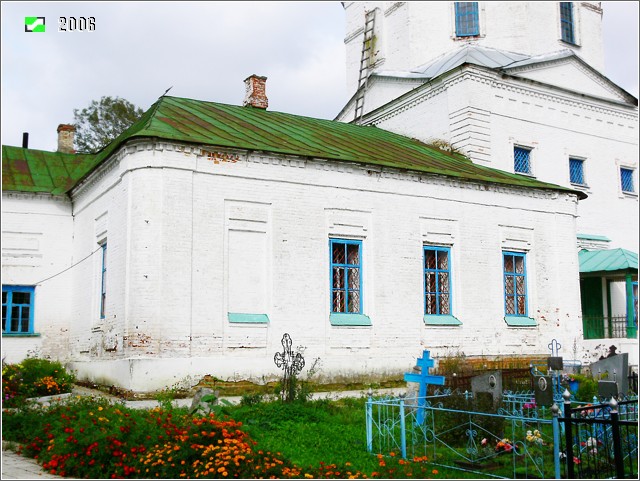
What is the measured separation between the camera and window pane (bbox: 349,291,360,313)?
50.1ft

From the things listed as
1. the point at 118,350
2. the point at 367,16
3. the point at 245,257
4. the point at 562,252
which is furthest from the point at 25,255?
the point at 367,16

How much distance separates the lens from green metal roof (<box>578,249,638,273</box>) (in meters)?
20.5

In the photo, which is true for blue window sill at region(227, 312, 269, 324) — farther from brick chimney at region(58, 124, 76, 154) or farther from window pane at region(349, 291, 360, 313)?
brick chimney at region(58, 124, 76, 154)

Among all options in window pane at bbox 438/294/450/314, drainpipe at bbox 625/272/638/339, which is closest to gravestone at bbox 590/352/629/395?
window pane at bbox 438/294/450/314

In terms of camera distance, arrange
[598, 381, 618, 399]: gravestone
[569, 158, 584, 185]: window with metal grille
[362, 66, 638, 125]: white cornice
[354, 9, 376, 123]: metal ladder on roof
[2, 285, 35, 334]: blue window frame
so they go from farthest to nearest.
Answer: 1. [354, 9, 376, 123]: metal ladder on roof
2. [569, 158, 584, 185]: window with metal grille
3. [362, 66, 638, 125]: white cornice
4. [2, 285, 35, 334]: blue window frame
5. [598, 381, 618, 399]: gravestone

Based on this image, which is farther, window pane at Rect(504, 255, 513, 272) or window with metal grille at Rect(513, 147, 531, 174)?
window with metal grille at Rect(513, 147, 531, 174)

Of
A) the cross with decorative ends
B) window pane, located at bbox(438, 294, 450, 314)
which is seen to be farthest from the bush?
window pane, located at bbox(438, 294, 450, 314)

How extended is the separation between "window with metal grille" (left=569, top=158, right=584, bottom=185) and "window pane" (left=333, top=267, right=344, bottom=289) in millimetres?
11654

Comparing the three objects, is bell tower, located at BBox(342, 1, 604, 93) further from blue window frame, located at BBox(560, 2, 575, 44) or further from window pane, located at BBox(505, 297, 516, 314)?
window pane, located at BBox(505, 297, 516, 314)

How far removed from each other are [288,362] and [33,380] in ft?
15.4

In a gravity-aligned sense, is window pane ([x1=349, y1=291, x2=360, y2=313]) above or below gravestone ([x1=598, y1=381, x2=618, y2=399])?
above

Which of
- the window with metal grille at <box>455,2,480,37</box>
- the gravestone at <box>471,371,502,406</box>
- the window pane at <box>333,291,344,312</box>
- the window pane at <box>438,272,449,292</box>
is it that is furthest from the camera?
the window with metal grille at <box>455,2,480,37</box>

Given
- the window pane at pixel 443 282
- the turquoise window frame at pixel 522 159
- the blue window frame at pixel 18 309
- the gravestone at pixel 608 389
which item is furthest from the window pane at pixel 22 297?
the turquoise window frame at pixel 522 159

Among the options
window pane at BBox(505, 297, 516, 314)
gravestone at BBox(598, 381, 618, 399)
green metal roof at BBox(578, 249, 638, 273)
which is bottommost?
gravestone at BBox(598, 381, 618, 399)
